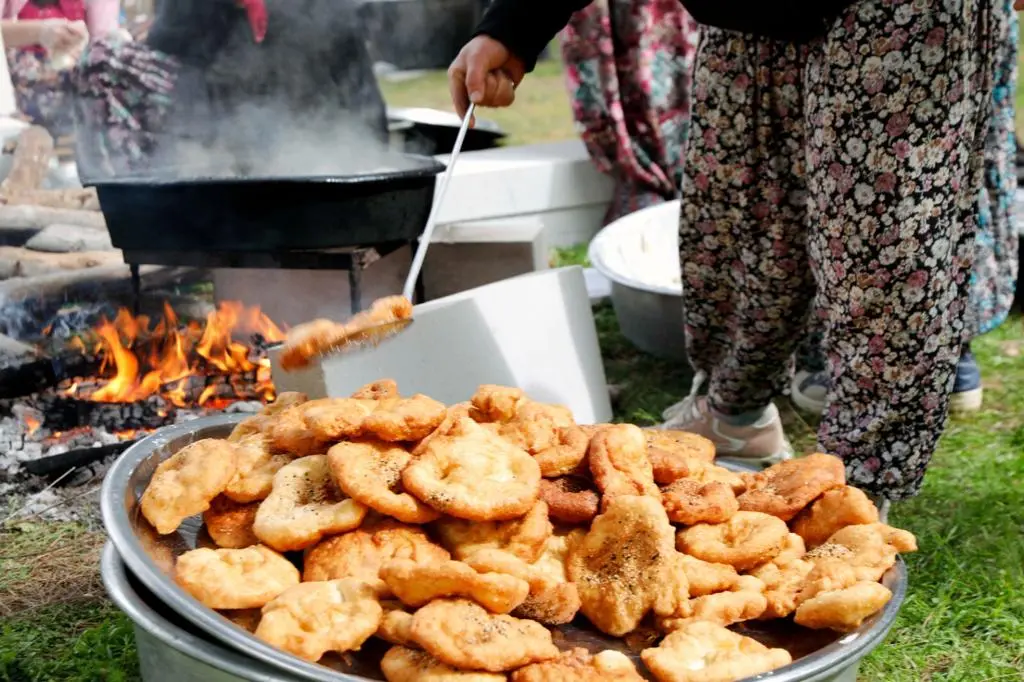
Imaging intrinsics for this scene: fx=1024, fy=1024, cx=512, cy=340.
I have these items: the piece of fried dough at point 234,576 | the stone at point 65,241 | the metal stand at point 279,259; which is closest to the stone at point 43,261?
the stone at point 65,241

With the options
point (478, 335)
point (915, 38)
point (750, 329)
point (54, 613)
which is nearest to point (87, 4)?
point (478, 335)

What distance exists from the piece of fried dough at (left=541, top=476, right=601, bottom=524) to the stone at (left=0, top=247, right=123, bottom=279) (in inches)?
154

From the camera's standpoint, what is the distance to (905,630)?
281cm

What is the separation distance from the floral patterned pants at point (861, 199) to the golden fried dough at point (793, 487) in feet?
2.02

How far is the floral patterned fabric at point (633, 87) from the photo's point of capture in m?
6.15

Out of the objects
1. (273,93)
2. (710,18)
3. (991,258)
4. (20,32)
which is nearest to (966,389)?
(991,258)

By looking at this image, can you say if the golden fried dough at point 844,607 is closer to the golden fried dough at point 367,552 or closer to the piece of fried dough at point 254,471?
the golden fried dough at point 367,552

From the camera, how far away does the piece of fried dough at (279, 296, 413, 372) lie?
246cm

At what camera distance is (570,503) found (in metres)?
2.06

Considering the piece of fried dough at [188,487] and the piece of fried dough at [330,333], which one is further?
the piece of fried dough at [330,333]

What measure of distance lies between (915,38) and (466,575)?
168cm

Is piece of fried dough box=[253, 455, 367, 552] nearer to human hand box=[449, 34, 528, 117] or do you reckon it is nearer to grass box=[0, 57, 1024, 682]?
grass box=[0, 57, 1024, 682]

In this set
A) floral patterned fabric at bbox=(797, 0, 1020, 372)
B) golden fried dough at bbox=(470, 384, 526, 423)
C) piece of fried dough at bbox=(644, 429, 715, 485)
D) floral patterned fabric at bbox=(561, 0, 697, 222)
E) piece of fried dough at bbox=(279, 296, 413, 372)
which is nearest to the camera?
piece of fried dough at bbox=(644, 429, 715, 485)

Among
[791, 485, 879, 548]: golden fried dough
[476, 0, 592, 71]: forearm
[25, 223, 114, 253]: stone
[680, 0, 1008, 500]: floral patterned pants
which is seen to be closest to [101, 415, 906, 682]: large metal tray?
[791, 485, 879, 548]: golden fried dough
